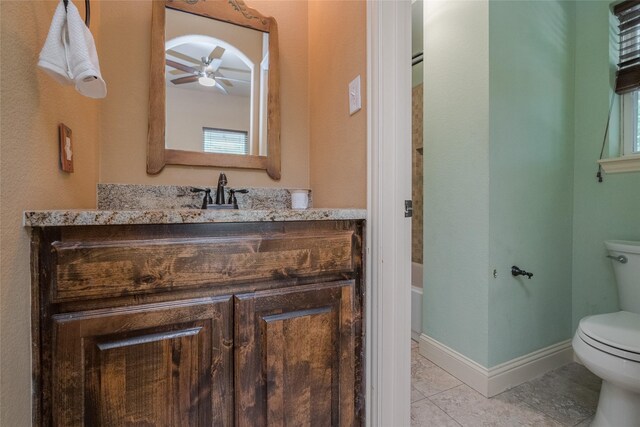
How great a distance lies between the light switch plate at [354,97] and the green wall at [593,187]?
1676mm

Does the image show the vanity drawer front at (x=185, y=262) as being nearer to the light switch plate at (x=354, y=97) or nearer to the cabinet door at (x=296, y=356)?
the cabinet door at (x=296, y=356)

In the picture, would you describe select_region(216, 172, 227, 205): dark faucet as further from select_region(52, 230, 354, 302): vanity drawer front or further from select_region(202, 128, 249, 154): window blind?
select_region(52, 230, 354, 302): vanity drawer front

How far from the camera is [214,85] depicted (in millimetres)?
1324

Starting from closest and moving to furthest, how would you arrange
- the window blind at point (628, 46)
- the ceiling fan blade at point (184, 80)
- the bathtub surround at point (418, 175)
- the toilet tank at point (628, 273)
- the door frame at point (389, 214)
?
1. the door frame at point (389, 214)
2. the ceiling fan blade at point (184, 80)
3. the toilet tank at point (628, 273)
4. the window blind at point (628, 46)
5. the bathtub surround at point (418, 175)

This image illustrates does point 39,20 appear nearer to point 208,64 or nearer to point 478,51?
point 208,64

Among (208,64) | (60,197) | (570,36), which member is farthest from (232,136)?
(570,36)

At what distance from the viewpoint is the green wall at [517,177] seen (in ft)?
4.88

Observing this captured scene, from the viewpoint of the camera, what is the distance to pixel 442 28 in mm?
1716

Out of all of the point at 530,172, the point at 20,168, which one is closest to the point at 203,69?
the point at 20,168

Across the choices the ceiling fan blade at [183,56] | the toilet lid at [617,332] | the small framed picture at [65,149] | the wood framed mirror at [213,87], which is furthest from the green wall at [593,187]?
the small framed picture at [65,149]

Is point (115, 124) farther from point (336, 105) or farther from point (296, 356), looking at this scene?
point (296, 356)

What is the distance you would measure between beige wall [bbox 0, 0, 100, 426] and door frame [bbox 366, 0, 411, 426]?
2.82 feet

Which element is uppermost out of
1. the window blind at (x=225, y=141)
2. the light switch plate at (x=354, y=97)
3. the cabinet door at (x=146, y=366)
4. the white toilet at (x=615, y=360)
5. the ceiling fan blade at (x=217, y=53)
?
the ceiling fan blade at (x=217, y=53)

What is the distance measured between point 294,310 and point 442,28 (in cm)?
189
